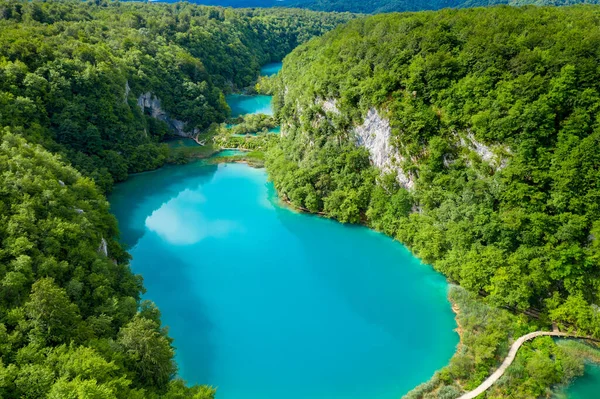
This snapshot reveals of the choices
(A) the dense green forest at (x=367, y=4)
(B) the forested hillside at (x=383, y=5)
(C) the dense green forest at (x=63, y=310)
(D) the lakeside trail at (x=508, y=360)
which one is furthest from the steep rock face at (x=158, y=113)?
(B) the forested hillside at (x=383, y=5)

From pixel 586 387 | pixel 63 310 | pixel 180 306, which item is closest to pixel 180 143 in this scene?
pixel 180 306

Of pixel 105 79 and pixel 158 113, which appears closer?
pixel 105 79

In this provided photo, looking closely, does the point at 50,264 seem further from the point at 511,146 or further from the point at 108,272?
the point at 511,146

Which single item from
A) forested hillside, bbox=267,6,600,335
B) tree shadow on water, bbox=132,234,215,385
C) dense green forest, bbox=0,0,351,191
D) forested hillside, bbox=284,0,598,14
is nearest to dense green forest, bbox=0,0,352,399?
dense green forest, bbox=0,0,351,191

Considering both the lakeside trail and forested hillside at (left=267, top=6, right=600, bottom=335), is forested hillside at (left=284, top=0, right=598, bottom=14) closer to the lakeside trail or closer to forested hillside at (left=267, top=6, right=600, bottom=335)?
forested hillside at (left=267, top=6, right=600, bottom=335)

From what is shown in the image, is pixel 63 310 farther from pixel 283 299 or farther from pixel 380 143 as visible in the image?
pixel 380 143

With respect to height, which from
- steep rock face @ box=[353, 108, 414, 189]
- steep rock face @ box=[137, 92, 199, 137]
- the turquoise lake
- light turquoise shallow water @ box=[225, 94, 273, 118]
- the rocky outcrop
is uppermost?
light turquoise shallow water @ box=[225, 94, 273, 118]
